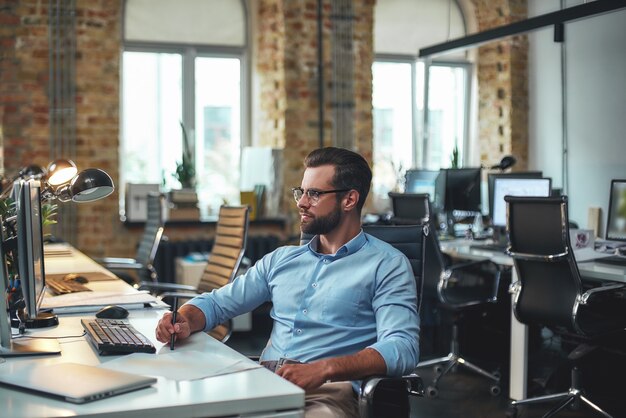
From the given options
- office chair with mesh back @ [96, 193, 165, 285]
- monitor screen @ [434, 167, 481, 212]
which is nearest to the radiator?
office chair with mesh back @ [96, 193, 165, 285]

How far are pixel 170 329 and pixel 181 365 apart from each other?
278 millimetres

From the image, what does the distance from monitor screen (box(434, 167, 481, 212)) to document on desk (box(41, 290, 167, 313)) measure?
357 cm

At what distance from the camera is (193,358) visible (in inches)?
86.1

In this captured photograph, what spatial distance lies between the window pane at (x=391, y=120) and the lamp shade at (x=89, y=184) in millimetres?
5524

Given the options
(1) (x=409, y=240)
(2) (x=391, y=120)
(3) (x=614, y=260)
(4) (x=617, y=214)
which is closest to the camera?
(1) (x=409, y=240)

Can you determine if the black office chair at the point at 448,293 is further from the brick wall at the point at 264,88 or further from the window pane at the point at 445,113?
the window pane at the point at 445,113

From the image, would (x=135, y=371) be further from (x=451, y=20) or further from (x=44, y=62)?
(x=451, y=20)

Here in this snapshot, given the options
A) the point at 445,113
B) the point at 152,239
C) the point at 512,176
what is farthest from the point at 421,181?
the point at 152,239

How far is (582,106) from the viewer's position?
25.3ft

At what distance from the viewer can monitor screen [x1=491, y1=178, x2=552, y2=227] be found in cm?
559

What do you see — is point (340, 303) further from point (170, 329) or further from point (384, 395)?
point (170, 329)

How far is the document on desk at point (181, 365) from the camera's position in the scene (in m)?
2.01

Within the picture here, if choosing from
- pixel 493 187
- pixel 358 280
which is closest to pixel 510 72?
pixel 493 187

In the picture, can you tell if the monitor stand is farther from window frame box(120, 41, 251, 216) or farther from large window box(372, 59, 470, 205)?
large window box(372, 59, 470, 205)
